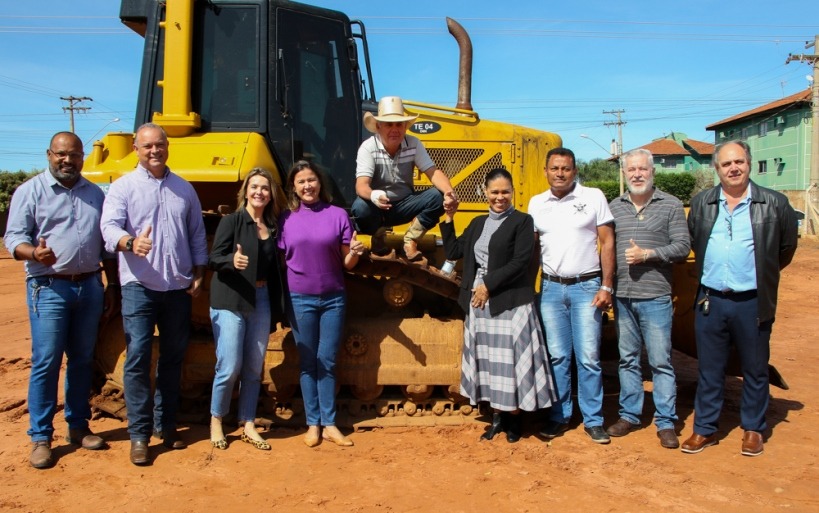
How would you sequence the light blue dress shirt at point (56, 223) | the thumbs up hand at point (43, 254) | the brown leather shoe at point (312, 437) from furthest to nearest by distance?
the brown leather shoe at point (312, 437) < the light blue dress shirt at point (56, 223) < the thumbs up hand at point (43, 254)

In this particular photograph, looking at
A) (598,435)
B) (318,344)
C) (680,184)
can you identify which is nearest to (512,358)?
(598,435)

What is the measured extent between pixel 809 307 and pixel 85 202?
37.0ft

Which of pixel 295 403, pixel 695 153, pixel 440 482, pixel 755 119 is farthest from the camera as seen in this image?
pixel 695 153

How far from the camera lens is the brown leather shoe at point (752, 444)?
4453 millimetres

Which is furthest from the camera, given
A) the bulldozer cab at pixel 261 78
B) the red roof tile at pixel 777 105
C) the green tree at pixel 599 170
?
the green tree at pixel 599 170

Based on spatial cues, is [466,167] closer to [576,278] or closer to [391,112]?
[391,112]

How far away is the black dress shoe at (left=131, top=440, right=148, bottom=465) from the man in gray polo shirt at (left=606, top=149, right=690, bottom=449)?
3231 millimetres

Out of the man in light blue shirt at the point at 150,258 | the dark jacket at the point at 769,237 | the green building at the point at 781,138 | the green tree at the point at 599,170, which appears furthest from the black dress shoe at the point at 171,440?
the green tree at the point at 599,170

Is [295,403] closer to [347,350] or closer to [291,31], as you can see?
[347,350]

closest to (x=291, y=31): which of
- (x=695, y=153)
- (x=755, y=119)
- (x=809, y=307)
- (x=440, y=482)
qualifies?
(x=440, y=482)

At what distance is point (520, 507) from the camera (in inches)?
145

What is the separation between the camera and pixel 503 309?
4504mm

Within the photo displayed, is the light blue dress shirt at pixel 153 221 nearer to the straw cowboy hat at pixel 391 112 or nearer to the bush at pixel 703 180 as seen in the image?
the straw cowboy hat at pixel 391 112

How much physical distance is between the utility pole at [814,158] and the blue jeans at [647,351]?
20.8 m
